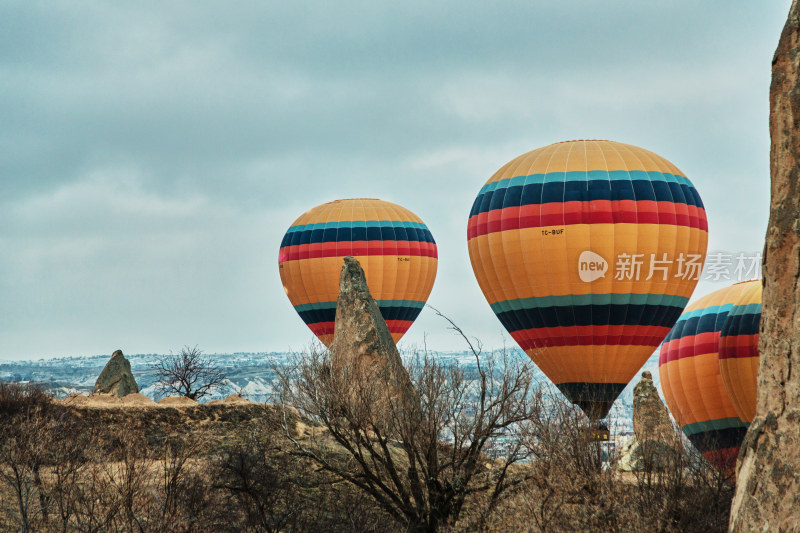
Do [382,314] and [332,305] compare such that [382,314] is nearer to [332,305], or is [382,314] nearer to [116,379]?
[332,305]

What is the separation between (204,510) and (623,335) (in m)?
17.3

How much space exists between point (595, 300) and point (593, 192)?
12.9 feet

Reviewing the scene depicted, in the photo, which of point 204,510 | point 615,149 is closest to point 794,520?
point 204,510

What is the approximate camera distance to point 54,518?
70.9 feet

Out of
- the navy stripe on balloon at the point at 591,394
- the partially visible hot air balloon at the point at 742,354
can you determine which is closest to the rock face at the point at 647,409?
the partially visible hot air balloon at the point at 742,354

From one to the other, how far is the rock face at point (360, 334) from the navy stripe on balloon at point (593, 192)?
313 inches

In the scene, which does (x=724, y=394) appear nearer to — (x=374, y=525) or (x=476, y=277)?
(x=476, y=277)

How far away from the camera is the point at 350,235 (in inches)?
1754

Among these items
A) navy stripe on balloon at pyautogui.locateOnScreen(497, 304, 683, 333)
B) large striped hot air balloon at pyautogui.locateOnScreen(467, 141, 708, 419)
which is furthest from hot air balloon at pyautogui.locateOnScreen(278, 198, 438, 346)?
navy stripe on balloon at pyautogui.locateOnScreen(497, 304, 683, 333)

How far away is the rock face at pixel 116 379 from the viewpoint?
3797 centimetres

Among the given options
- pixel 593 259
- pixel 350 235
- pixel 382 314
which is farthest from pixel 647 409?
pixel 350 235

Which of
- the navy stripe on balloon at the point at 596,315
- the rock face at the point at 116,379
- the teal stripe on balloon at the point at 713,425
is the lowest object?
the teal stripe on balloon at the point at 713,425

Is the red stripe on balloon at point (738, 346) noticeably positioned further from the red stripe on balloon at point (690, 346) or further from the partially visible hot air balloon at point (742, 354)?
the red stripe on balloon at point (690, 346)

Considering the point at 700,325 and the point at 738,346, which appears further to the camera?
the point at 700,325
